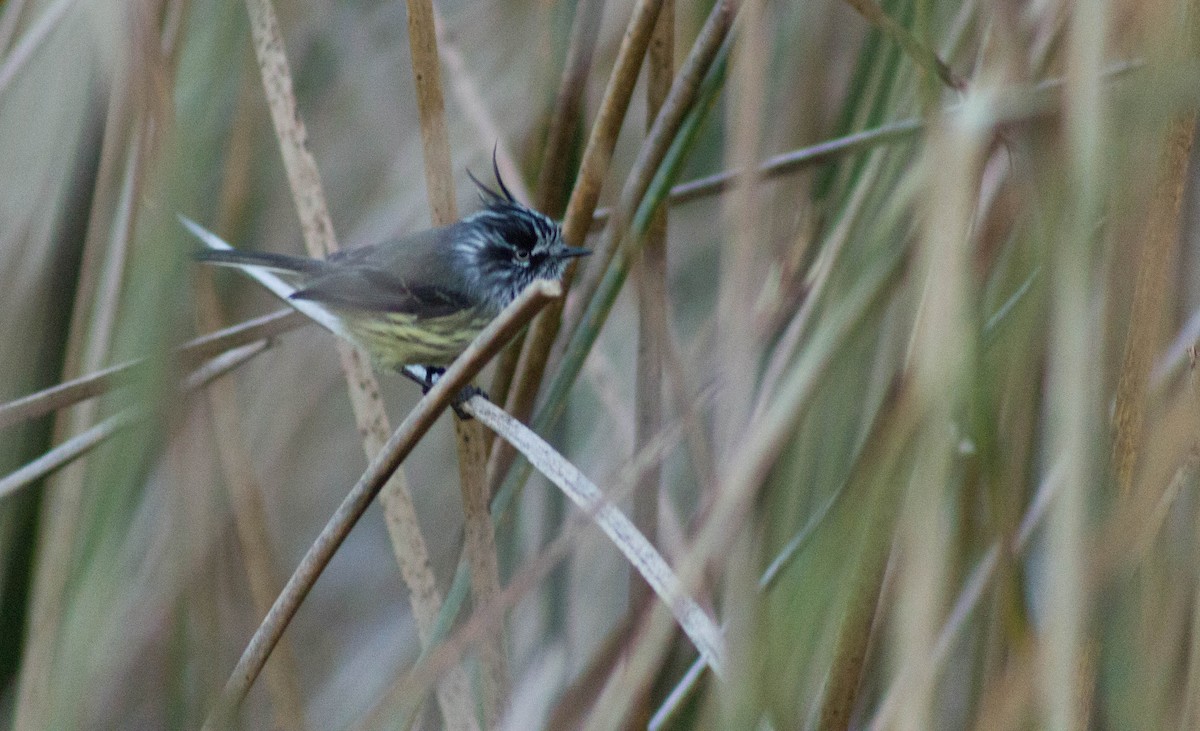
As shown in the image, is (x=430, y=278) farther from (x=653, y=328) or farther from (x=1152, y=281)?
(x=1152, y=281)

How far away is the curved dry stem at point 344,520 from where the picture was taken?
1.08 meters

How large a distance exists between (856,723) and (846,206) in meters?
0.70

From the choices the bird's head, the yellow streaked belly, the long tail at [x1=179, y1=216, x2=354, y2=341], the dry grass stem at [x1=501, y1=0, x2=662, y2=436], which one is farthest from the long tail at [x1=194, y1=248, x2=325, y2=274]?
the dry grass stem at [x1=501, y1=0, x2=662, y2=436]

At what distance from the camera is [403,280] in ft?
6.62

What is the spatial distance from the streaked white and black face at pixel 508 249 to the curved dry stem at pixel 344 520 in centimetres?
65

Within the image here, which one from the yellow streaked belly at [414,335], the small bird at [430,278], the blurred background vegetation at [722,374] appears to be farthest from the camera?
the yellow streaked belly at [414,335]

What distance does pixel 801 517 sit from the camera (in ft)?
4.81

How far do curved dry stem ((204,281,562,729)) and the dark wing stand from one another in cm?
71

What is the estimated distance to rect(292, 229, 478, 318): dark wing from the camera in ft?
6.08

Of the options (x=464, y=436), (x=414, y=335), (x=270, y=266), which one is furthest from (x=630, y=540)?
(x=414, y=335)

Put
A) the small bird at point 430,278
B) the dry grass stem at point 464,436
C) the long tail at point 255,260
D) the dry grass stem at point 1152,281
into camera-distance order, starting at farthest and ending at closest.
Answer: the small bird at point 430,278 → the long tail at point 255,260 → the dry grass stem at point 464,436 → the dry grass stem at point 1152,281

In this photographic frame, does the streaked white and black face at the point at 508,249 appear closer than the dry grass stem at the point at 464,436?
No

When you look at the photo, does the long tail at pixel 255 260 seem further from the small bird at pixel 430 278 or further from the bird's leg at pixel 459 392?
the bird's leg at pixel 459 392

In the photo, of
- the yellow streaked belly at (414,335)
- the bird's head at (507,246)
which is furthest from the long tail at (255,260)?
the bird's head at (507,246)
